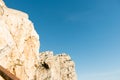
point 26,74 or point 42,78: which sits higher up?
point 42,78

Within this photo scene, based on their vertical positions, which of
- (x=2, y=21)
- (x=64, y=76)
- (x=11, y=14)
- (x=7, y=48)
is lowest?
(x=7, y=48)

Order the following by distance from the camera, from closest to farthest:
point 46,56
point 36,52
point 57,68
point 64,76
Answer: point 36,52 < point 46,56 < point 57,68 < point 64,76

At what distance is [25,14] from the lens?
2598 inches

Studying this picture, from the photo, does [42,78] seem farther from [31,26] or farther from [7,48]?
[7,48]

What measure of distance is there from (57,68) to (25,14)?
66.8m

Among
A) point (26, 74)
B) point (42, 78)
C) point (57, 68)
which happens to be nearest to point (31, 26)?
point (26, 74)

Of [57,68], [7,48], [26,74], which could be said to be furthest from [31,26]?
[57,68]

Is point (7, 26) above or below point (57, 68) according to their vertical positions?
below

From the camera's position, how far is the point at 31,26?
6719 centimetres

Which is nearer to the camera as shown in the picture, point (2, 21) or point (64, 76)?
point (2, 21)

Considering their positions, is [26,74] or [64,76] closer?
[26,74]

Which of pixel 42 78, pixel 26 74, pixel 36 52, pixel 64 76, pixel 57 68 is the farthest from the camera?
pixel 64 76

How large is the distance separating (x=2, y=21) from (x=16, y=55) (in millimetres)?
11404

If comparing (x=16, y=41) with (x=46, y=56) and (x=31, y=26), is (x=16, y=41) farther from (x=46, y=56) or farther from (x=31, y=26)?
(x=46, y=56)
